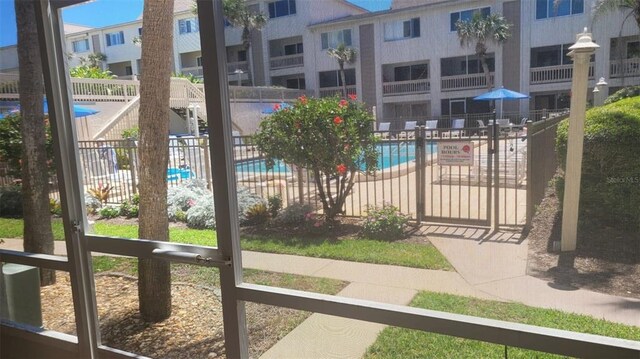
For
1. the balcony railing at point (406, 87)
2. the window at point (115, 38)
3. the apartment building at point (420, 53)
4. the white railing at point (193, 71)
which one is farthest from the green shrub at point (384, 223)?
the window at point (115, 38)

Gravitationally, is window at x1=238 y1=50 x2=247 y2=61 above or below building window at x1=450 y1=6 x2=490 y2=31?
below

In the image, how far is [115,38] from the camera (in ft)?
9.68

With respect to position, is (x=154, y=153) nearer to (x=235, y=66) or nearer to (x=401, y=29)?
(x=235, y=66)

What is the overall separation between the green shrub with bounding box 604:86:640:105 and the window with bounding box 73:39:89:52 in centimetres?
274

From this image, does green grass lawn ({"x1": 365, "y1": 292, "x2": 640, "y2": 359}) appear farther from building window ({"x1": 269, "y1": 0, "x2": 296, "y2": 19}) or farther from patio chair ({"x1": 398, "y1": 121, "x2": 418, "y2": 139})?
building window ({"x1": 269, "y1": 0, "x2": 296, "y2": 19})

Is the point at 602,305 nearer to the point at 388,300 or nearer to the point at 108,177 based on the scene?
the point at 388,300

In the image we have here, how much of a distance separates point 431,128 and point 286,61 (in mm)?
701

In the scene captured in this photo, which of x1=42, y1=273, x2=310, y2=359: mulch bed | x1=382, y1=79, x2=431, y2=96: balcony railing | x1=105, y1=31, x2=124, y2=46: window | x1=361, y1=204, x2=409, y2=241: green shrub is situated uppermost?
x1=105, y1=31, x2=124, y2=46: window

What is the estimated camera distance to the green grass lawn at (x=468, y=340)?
1584 millimetres

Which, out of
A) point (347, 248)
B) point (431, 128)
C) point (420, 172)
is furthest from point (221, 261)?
point (431, 128)

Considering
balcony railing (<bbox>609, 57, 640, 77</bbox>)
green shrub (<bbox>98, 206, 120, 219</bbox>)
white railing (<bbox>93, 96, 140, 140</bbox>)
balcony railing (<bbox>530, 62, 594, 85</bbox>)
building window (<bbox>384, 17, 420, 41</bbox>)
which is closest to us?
balcony railing (<bbox>609, 57, 640, 77</bbox>)

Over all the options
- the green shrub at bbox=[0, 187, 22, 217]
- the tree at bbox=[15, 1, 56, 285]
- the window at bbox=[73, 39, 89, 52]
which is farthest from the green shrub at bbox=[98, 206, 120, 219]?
the window at bbox=[73, 39, 89, 52]

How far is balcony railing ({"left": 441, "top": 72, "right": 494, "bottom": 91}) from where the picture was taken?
5.59ft

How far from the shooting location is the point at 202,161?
11.1 feet
